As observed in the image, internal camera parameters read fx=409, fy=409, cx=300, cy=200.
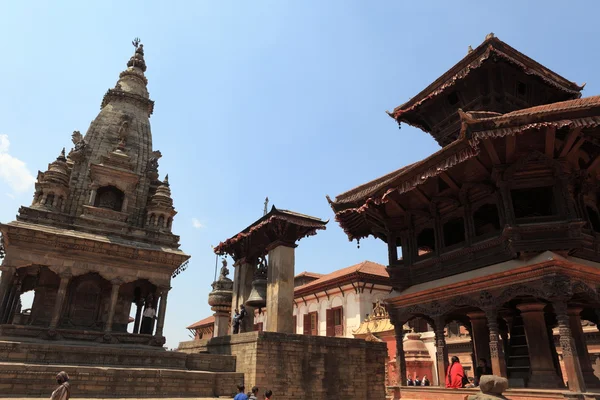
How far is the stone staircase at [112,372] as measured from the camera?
10.5 m

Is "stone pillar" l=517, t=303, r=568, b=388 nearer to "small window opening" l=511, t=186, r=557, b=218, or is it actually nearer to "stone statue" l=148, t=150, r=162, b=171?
"small window opening" l=511, t=186, r=557, b=218

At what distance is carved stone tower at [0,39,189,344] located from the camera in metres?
17.8

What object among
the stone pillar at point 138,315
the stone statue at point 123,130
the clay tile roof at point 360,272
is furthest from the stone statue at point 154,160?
the clay tile roof at point 360,272

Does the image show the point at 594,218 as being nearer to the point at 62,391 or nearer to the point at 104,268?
the point at 62,391

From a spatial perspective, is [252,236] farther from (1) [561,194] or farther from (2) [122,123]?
(2) [122,123]

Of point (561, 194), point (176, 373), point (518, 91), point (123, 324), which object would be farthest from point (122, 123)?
point (561, 194)

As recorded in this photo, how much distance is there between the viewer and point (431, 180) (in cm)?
1297

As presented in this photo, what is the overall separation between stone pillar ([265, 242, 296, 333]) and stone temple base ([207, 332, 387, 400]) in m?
0.72

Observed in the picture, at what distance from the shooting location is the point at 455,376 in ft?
37.4

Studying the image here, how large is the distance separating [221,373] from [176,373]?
134 cm

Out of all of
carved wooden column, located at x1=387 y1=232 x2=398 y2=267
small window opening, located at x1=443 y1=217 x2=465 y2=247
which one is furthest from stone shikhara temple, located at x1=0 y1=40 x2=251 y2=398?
small window opening, located at x1=443 y1=217 x2=465 y2=247

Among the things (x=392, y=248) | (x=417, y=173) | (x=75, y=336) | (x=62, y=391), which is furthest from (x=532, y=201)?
(x=75, y=336)

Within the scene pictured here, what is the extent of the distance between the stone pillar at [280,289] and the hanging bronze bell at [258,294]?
0.67 metres

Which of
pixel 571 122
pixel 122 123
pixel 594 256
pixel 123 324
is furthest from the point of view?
pixel 122 123
